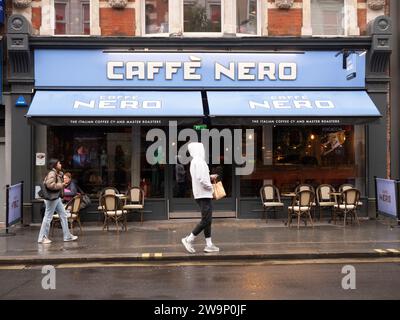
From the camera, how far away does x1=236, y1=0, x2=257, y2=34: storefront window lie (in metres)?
14.7

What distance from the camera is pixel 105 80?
14078 millimetres

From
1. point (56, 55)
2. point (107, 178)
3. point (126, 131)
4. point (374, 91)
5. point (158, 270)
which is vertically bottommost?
point (158, 270)

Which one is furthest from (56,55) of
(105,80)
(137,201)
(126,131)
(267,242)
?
(267,242)

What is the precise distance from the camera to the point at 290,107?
13523mm

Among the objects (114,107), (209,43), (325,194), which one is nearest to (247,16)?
(209,43)

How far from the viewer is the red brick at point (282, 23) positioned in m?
14.4

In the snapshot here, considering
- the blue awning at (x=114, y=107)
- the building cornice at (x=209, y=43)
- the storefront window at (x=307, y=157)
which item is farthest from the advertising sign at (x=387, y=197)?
the blue awning at (x=114, y=107)

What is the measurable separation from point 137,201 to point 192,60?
12.6 feet

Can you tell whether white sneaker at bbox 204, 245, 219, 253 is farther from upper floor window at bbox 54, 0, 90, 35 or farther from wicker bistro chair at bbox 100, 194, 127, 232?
upper floor window at bbox 54, 0, 90, 35

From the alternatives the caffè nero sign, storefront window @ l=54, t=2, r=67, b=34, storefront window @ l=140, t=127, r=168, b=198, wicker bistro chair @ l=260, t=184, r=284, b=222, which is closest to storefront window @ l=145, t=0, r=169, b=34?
the caffè nero sign

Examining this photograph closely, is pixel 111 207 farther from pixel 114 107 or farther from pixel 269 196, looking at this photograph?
pixel 269 196
